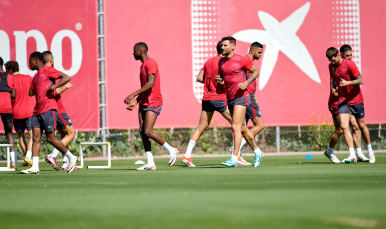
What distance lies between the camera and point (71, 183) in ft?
20.4

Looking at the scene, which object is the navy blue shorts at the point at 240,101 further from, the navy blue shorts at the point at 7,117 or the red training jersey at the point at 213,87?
the navy blue shorts at the point at 7,117

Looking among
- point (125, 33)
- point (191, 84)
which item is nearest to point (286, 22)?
point (191, 84)

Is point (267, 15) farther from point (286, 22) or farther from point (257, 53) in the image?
point (257, 53)

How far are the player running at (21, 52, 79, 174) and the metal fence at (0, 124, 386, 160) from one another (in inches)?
263

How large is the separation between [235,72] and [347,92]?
2.69m

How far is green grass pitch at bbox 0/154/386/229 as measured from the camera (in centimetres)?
329

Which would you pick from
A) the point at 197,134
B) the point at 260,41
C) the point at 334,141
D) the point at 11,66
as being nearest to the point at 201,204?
the point at 197,134

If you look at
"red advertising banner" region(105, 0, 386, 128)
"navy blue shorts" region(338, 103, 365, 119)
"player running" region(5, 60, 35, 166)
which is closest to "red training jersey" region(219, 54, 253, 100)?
"navy blue shorts" region(338, 103, 365, 119)

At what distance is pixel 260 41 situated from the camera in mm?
15695

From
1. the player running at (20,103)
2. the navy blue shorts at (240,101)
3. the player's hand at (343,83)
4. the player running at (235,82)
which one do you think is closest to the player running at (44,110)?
the player running at (235,82)

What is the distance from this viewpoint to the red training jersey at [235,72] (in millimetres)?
8547

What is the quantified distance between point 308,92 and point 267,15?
2663 millimetres

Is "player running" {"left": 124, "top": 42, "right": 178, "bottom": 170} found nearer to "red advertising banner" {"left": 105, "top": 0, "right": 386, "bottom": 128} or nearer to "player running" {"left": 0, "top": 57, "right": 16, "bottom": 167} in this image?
"player running" {"left": 0, "top": 57, "right": 16, "bottom": 167}

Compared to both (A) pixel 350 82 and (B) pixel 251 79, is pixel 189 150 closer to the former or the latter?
(B) pixel 251 79
